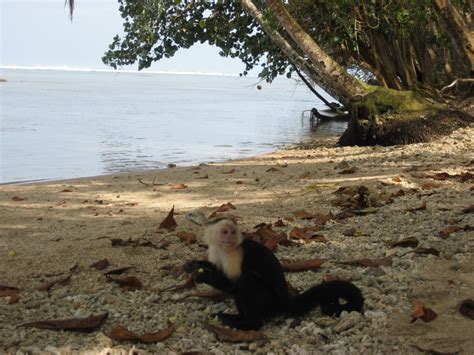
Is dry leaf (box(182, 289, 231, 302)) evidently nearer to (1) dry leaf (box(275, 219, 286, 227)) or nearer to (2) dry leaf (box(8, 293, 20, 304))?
(2) dry leaf (box(8, 293, 20, 304))

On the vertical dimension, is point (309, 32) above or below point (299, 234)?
above

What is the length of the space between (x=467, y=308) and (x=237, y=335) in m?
1.32

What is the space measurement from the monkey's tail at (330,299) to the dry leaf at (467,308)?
56cm

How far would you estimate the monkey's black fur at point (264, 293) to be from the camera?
3617mm

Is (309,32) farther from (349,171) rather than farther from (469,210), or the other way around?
(469,210)

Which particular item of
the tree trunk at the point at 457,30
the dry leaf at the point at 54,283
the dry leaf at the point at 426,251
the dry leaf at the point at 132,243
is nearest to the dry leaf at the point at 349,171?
the dry leaf at the point at 132,243

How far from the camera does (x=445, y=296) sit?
12.4 feet

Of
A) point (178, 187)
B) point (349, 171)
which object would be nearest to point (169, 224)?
point (178, 187)

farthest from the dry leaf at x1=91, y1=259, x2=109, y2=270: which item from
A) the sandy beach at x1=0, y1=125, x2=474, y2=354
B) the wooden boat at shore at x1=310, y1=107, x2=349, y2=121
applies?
the wooden boat at shore at x1=310, y1=107, x2=349, y2=121

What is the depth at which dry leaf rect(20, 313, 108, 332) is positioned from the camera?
350 centimetres

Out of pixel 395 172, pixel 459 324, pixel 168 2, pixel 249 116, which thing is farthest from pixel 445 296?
pixel 249 116

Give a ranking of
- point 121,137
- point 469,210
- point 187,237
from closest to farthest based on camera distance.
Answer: point 187,237 < point 469,210 < point 121,137

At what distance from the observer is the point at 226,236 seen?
11.6 feet

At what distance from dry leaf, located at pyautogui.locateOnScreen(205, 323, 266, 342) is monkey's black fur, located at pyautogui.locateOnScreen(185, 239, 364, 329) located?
0.12 metres
